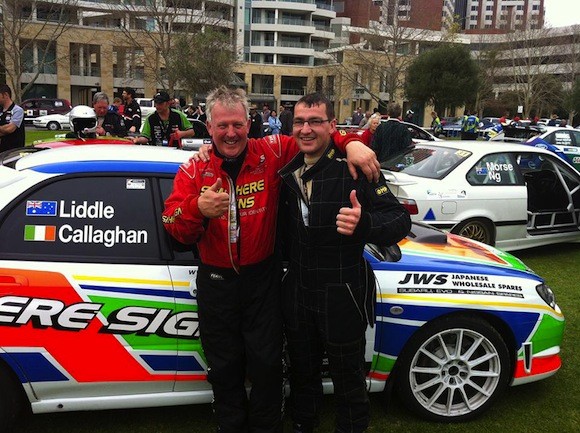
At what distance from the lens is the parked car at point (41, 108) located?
3216cm

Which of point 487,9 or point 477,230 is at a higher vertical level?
point 487,9

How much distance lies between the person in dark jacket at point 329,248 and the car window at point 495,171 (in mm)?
3957

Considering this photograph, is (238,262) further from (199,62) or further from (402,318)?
(199,62)

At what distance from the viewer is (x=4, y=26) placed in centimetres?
1956

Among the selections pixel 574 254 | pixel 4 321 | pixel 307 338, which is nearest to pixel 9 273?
pixel 4 321

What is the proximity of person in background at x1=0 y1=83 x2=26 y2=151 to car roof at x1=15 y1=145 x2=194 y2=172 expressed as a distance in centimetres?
411

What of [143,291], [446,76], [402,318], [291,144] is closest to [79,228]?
[143,291]

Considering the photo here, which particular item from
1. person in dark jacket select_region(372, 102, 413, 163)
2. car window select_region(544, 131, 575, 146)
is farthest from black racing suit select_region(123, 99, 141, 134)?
car window select_region(544, 131, 575, 146)

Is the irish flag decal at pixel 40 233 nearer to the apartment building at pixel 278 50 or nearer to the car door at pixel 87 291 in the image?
the car door at pixel 87 291

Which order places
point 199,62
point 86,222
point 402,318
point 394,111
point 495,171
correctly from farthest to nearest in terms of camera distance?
point 199,62, point 394,111, point 495,171, point 402,318, point 86,222

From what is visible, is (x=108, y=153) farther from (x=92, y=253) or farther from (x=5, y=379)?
(x=5, y=379)

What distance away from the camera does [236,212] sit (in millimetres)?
2352

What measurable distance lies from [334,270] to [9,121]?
19.0 ft

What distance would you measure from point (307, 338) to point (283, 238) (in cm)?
51
